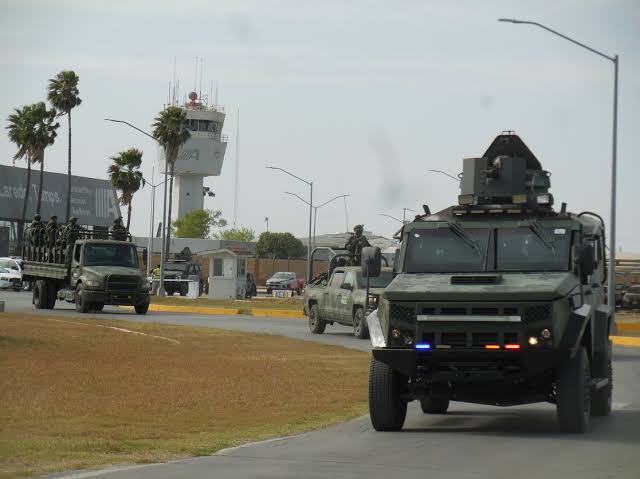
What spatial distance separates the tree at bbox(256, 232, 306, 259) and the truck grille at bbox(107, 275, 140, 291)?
289 ft

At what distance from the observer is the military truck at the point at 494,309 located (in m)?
13.4

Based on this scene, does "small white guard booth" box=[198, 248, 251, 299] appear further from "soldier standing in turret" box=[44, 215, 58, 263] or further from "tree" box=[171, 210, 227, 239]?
"tree" box=[171, 210, 227, 239]

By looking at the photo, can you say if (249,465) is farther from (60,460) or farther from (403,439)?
A: (403,439)

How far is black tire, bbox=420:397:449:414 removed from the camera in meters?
16.3

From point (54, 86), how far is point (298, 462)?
70.2m

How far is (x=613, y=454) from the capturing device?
40.9 ft

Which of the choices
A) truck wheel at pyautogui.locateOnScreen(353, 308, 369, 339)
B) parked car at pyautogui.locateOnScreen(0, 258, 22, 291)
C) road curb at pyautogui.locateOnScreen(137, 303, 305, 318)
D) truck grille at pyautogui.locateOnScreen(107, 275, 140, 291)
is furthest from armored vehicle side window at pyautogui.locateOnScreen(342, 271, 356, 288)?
parked car at pyautogui.locateOnScreen(0, 258, 22, 291)

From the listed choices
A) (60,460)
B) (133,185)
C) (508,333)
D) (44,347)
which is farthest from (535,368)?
(133,185)

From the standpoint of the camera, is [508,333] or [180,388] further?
[180,388]

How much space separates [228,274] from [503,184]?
49.6 meters

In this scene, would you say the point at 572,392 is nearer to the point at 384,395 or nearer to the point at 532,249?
the point at 532,249

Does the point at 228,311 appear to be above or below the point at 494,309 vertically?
below

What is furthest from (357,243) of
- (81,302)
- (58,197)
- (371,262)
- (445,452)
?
(58,197)

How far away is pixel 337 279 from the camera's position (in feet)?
113
